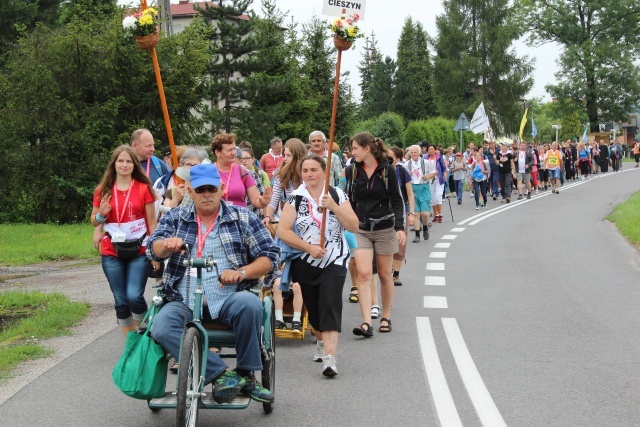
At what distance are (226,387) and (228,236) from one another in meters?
0.94

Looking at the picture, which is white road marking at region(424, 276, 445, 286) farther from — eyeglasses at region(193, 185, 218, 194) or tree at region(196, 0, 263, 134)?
tree at region(196, 0, 263, 134)

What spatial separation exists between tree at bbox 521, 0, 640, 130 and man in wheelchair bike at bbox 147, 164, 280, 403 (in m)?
77.2

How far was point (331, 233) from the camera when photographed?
318 inches

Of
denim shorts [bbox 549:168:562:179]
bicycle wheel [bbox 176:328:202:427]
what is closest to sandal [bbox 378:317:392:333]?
bicycle wheel [bbox 176:328:202:427]

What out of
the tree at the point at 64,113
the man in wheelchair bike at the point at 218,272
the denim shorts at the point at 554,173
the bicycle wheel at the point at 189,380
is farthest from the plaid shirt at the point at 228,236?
the denim shorts at the point at 554,173

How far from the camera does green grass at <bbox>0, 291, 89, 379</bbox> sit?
340 inches

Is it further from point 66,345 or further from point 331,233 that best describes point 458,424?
point 66,345

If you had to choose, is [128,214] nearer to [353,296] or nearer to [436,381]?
[436,381]

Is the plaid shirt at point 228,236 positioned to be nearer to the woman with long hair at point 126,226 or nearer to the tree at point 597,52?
the woman with long hair at point 126,226

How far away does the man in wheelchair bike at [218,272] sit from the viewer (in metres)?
5.83

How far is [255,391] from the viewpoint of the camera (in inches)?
237

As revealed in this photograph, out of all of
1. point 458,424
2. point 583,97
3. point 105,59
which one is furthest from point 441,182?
point 583,97

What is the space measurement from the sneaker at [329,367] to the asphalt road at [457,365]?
0.09 m

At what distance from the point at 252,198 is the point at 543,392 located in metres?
3.58
